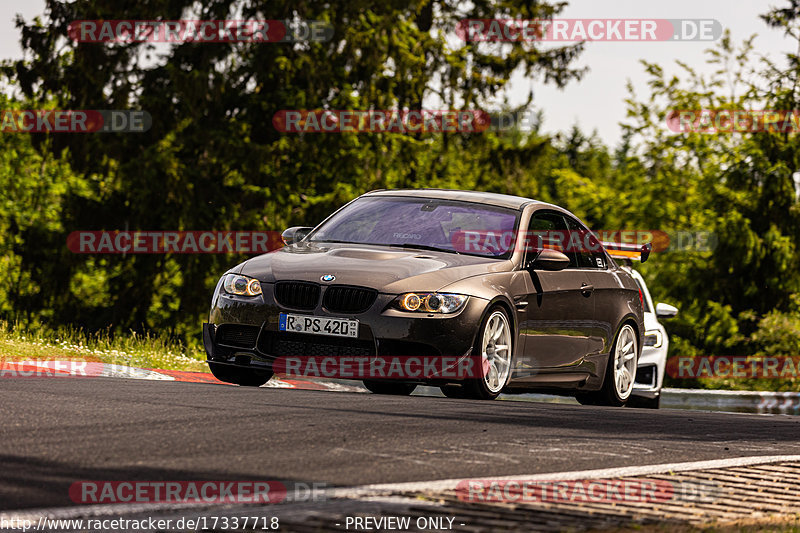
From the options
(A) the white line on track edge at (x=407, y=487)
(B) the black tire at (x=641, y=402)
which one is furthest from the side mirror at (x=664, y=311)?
(A) the white line on track edge at (x=407, y=487)

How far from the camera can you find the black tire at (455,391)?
9.97 m

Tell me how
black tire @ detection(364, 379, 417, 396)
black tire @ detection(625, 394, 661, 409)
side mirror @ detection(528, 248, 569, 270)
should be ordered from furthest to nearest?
black tire @ detection(625, 394, 661, 409) < black tire @ detection(364, 379, 417, 396) < side mirror @ detection(528, 248, 569, 270)

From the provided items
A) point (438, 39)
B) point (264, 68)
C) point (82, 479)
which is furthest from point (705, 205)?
point (82, 479)

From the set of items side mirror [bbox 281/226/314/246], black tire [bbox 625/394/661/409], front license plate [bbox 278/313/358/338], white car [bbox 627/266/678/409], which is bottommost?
black tire [bbox 625/394/661/409]

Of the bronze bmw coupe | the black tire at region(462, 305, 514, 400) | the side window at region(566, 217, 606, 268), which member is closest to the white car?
the side window at region(566, 217, 606, 268)

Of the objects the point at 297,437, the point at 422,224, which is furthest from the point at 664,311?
the point at 297,437

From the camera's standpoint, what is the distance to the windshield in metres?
10.6

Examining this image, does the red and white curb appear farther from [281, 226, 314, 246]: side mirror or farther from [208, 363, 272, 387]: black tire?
[281, 226, 314, 246]: side mirror

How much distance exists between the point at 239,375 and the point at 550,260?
2764mm

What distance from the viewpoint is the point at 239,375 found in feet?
34.4

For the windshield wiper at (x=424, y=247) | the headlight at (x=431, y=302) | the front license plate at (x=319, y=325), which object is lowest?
the front license plate at (x=319, y=325)

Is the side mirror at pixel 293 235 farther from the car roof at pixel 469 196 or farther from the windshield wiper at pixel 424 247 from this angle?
the windshield wiper at pixel 424 247

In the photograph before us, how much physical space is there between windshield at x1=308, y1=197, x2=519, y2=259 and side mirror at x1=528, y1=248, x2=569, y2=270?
272 mm

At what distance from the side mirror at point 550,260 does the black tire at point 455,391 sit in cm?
128
